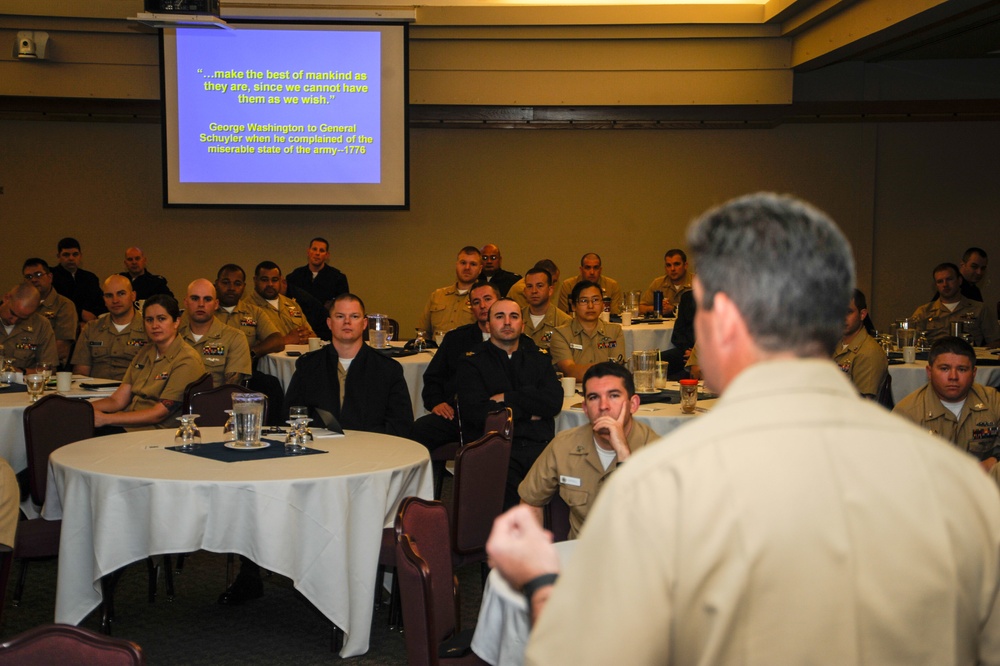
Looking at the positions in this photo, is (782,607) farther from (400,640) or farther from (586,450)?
(400,640)

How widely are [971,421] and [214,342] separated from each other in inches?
166

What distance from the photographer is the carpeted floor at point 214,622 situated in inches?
153

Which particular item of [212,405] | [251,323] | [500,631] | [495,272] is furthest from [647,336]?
[500,631]

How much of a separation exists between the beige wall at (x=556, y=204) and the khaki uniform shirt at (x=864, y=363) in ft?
17.6

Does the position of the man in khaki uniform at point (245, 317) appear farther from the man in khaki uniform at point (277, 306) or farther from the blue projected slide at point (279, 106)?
the blue projected slide at point (279, 106)

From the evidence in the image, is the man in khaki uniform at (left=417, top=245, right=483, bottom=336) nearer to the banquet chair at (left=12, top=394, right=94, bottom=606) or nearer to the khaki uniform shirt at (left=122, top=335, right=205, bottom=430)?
the khaki uniform shirt at (left=122, top=335, right=205, bottom=430)

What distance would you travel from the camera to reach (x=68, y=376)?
5.56m

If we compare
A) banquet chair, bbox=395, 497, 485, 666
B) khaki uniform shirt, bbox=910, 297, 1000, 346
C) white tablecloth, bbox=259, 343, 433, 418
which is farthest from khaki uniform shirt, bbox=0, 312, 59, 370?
khaki uniform shirt, bbox=910, 297, 1000, 346

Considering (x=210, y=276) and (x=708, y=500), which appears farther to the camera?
(x=210, y=276)

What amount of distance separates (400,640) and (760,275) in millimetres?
3294

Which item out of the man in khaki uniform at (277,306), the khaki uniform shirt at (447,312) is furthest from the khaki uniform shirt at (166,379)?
the khaki uniform shirt at (447,312)

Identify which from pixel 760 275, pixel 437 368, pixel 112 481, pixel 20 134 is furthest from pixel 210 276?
pixel 760 275

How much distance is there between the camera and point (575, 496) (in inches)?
142

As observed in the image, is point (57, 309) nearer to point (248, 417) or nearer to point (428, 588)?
point (248, 417)
